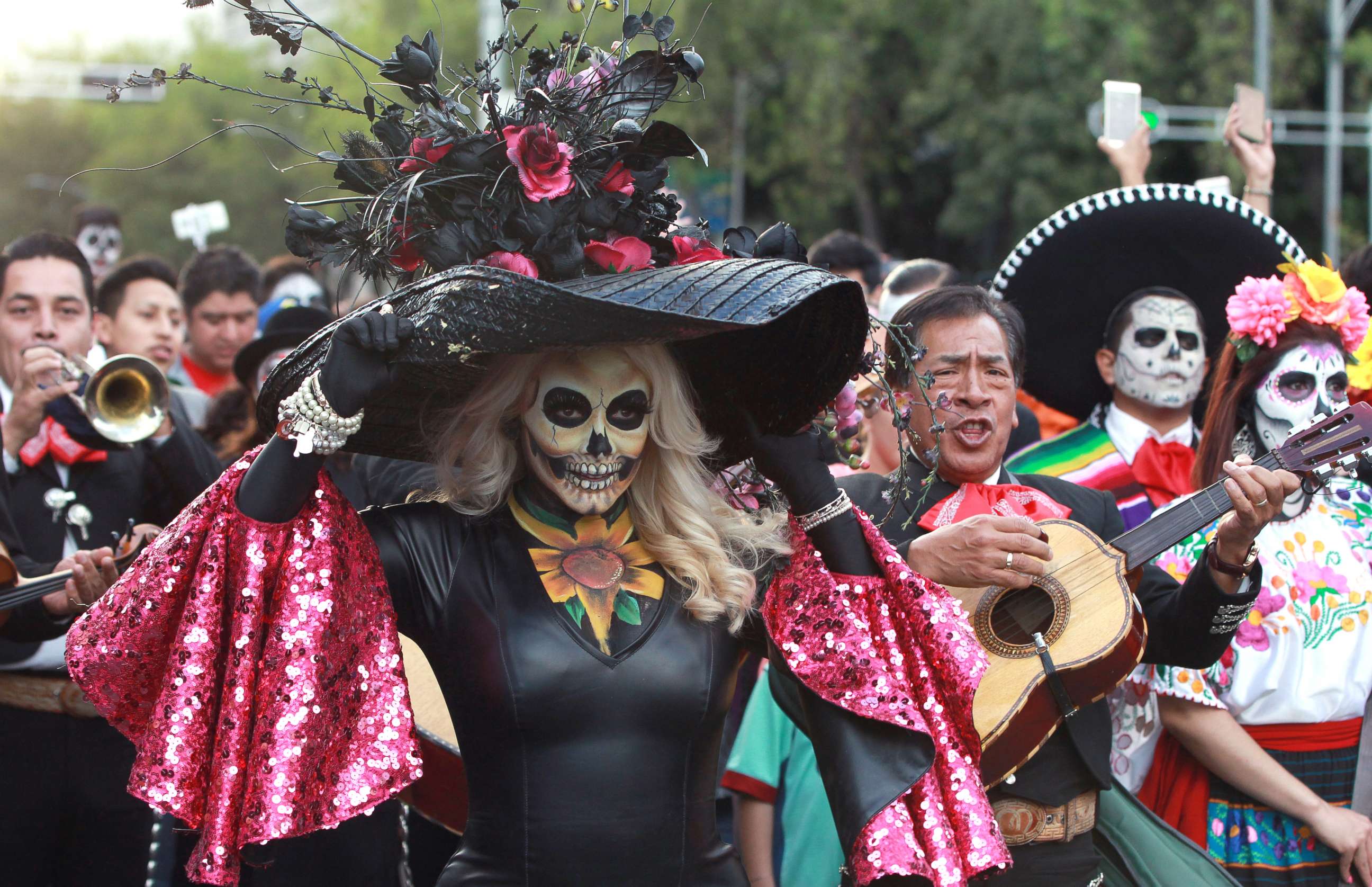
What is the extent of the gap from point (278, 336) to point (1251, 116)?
396cm

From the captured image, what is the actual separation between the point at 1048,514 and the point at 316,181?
27868 mm

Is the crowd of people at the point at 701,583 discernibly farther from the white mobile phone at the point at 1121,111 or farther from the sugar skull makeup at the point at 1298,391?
the white mobile phone at the point at 1121,111

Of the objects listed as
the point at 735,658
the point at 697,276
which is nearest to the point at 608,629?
the point at 735,658

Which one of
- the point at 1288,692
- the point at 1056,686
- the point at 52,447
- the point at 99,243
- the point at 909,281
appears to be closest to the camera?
the point at 1056,686

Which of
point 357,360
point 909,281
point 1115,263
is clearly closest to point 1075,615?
point 1115,263

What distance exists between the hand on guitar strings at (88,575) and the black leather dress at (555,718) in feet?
4.44

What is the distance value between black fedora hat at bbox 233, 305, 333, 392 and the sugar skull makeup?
3428 millimetres

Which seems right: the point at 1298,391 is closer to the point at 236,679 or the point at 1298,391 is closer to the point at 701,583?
the point at 701,583

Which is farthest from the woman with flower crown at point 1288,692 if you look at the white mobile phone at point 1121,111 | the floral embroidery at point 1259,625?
the white mobile phone at point 1121,111

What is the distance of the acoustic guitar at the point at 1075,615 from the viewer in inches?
131

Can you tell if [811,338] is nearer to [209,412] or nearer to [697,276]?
[697,276]

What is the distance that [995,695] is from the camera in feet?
11.0

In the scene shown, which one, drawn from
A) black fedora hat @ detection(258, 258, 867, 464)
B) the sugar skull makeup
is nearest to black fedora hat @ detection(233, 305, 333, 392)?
black fedora hat @ detection(258, 258, 867, 464)

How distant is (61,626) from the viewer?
4.02m
